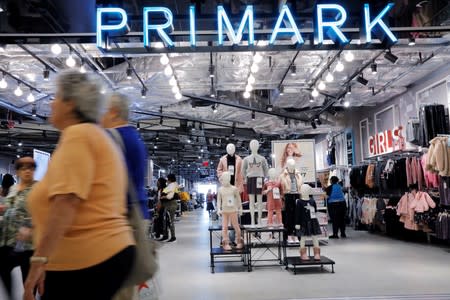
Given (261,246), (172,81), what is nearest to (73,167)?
(261,246)

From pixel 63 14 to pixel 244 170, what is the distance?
3800mm

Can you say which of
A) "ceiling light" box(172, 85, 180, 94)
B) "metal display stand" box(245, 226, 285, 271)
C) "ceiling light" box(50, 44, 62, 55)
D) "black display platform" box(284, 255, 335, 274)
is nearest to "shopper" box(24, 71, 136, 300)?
"black display platform" box(284, 255, 335, 274)

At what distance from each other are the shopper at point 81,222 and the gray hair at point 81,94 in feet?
0.23

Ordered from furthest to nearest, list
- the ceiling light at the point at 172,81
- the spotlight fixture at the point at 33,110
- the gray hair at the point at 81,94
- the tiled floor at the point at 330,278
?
1. the spotlight fixture at the point at 33,110
2. the ceiling light at the point at 172,81
3. the tiled floor at the point at 330,278
4. the gray hair at the point at 81,94

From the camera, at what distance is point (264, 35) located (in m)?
5.58

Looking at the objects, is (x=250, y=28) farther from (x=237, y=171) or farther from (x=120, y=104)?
(x=237, y=171)

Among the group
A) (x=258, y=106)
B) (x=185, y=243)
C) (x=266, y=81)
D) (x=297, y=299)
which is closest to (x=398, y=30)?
(x=297, y=299)

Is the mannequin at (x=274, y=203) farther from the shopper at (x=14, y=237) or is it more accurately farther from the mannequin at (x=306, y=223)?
the shopper at (x=14, y=237)

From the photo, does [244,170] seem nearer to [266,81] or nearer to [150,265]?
[266,81]

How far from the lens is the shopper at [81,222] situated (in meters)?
1.37

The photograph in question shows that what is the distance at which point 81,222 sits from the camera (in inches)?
55.4

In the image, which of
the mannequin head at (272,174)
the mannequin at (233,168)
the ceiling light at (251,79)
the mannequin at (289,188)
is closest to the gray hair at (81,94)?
the mannequin at (233,168)

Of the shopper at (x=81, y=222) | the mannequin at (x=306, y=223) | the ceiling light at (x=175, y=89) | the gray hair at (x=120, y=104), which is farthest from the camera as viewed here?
the ceiling light at (x=175, y=89)

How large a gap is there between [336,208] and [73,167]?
10.0 metres
